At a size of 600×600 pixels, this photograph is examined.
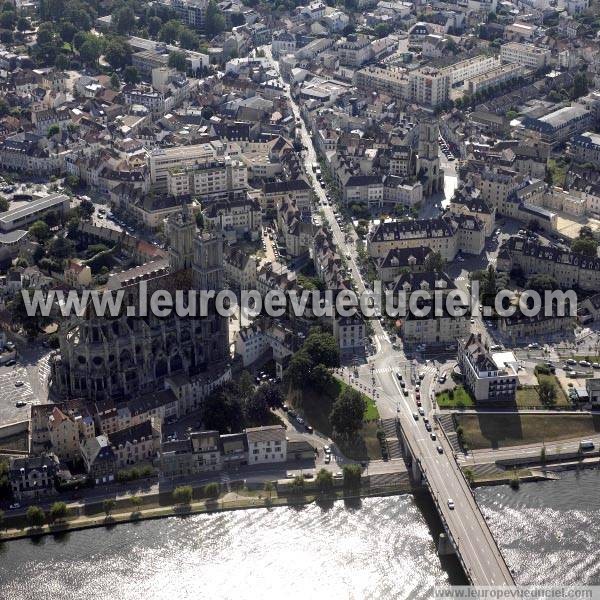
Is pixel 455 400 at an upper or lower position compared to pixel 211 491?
upper

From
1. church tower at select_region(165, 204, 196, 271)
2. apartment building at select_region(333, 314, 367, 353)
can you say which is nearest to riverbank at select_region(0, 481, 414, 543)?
apartment building at select_region(333, 314, 367, 353)

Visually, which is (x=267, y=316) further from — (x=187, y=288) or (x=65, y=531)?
(x=65, y=531)

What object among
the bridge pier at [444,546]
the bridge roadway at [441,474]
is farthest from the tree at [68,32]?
the bridge pier at [444,546]

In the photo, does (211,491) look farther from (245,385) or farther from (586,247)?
(586,247)

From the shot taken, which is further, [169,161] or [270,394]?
[169,161]

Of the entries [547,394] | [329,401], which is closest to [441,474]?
[329,401]

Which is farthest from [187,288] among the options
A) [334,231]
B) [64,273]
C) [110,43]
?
[110,43]

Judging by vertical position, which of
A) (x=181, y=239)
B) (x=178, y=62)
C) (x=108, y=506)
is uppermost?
(x=181, y=239)

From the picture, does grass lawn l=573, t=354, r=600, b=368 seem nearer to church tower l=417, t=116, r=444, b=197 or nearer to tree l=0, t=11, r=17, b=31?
church tower l=417, t=116, r=444, b=197
